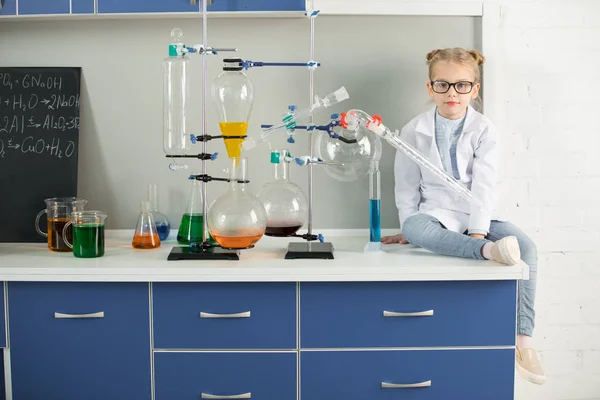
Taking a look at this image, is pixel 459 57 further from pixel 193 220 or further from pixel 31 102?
pixel 31 102

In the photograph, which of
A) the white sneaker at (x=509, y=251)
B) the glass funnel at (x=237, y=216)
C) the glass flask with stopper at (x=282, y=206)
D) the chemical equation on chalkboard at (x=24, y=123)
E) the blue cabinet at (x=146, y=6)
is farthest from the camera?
the chemical equation on chalkboard at (x=24, y=123)

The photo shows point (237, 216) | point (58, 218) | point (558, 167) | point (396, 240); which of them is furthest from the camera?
point (558, 167)

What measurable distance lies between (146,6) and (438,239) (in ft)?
3.95

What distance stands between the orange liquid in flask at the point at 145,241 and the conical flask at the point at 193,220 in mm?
96

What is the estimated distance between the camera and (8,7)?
8.08 feet

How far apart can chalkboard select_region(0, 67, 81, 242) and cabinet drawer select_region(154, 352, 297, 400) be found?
793 millimetres

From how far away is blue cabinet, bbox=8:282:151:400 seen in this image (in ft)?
7.06

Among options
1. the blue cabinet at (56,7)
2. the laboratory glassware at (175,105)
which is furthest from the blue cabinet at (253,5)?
the blue cabinet at (56,7)

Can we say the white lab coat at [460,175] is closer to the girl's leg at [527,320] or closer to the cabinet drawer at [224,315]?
the girl's leg at [527,320]

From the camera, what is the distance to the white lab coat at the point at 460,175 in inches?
94.3

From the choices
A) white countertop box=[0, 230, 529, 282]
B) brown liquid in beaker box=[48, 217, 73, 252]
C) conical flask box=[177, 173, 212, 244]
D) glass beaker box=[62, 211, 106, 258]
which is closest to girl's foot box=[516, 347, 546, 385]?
white countertop box=[0, 230, 529, 282]

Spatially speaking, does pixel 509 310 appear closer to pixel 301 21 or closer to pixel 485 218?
pixel 485 218

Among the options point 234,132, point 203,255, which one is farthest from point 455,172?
point 203,255

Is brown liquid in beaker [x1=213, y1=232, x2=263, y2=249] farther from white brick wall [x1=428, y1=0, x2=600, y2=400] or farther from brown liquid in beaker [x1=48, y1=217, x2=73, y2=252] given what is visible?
white brick wall [x1=428, y1=0, x2=600, y2=400]
